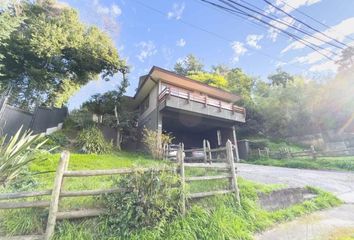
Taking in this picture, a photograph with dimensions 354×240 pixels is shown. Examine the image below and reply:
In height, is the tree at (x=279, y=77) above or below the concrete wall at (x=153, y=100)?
above

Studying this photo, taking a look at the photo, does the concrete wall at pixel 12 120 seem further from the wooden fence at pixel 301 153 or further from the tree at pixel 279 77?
the tree at pixel 279 77

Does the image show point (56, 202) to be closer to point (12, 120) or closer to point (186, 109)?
point (12, 120)

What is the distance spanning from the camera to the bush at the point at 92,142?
12.3 metres

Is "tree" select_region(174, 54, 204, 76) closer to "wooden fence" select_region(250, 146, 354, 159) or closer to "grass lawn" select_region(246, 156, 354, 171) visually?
"wooden fence" select_region(250, 146, 354, 159)

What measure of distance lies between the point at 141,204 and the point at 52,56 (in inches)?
667

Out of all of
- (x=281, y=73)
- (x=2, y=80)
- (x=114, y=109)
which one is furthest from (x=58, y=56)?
(x=281, y=73)

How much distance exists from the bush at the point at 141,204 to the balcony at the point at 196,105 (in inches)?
371

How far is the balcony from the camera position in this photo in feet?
44.0

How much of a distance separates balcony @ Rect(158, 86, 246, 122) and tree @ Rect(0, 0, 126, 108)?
302 inches

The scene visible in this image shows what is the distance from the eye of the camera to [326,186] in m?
7.98

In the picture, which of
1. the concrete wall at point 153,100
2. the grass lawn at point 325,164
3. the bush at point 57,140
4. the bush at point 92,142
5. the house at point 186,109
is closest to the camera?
the bush at point 57,140

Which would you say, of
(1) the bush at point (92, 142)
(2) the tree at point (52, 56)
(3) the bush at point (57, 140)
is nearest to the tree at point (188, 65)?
(2) the tree at point (52, 56)

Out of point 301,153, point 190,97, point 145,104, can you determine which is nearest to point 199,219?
point 190,97

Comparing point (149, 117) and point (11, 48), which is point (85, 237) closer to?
point (149, 117)
